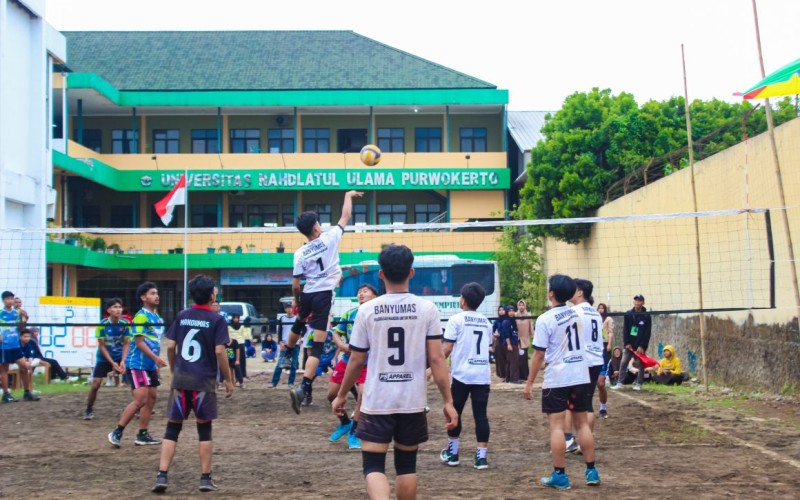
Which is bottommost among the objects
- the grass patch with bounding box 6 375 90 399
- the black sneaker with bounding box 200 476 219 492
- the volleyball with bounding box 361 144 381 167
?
the grass patch with bounding box 6 375 90 399

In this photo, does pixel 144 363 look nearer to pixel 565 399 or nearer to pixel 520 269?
pixel 565 399

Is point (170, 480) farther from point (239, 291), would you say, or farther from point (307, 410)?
point (239, 291)

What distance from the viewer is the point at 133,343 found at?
376 inches

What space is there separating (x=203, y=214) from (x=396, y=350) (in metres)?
37.8

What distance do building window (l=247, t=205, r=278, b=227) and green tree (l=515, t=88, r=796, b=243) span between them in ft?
52.8

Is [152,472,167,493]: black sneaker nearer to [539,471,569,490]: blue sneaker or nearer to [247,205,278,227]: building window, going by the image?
[539,471,569,490]: blue sneaker

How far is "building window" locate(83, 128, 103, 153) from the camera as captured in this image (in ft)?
136

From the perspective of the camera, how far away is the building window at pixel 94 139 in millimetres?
41531

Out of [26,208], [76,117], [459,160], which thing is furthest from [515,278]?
[76,117]

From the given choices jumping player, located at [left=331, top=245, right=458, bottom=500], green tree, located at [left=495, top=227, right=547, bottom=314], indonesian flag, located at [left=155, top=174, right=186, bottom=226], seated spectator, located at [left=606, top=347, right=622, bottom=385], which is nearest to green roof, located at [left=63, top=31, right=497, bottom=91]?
green tree, located at [left=495, top=227, right=547, bottom=314]

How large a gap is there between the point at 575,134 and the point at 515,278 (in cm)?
522

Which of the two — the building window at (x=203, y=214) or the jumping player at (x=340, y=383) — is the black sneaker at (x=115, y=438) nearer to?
the jumping player at (x=340, y=383)

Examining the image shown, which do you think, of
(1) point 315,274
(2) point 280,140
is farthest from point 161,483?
(2) point 280,140

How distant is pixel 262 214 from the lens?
41.4 meters
